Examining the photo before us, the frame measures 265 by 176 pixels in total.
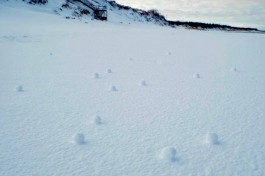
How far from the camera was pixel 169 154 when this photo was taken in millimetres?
1849

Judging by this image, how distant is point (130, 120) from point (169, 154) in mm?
743

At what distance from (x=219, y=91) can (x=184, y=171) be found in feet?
6.53

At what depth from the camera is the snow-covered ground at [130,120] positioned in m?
1.80

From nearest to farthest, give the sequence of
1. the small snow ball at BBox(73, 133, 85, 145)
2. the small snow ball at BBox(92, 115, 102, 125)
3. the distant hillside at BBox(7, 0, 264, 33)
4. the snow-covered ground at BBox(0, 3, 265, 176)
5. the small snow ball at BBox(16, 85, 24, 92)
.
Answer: the snow-covered ground at BBox(0, 3, 265, 176) < the small snow ball at BBox(73, 133, 85, 145) < the small snow ball at BBox(92, 115, 102, 125) < the small snow ball at BBox(16, 85, 24, 92) < the distant hillside at BBox(7, 0, 264, 33)

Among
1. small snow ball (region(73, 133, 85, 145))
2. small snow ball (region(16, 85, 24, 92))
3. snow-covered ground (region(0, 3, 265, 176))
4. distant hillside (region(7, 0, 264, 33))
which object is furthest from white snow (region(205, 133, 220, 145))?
distant hillside (region(7, 0, 264, 33))

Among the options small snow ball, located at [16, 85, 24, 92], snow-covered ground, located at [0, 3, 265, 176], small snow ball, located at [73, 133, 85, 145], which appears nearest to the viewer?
snow-covered ground, located at [0, 3, 265, 176]

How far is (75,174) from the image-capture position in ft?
5.49

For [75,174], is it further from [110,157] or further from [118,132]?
[118,132]

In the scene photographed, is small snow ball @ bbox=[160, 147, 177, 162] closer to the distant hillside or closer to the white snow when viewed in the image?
the white snow

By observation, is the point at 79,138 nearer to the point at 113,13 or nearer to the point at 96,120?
the point at 96,120

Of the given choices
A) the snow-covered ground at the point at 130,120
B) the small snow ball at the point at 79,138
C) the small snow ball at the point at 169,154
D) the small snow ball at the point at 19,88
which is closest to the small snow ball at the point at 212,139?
the snow-covered ground at the point at 130,120

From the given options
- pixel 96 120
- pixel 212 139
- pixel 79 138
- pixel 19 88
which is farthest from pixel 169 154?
pixel 19 88

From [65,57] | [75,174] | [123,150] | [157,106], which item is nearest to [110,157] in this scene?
[123,150]

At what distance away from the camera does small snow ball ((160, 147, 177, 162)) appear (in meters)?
1.84
